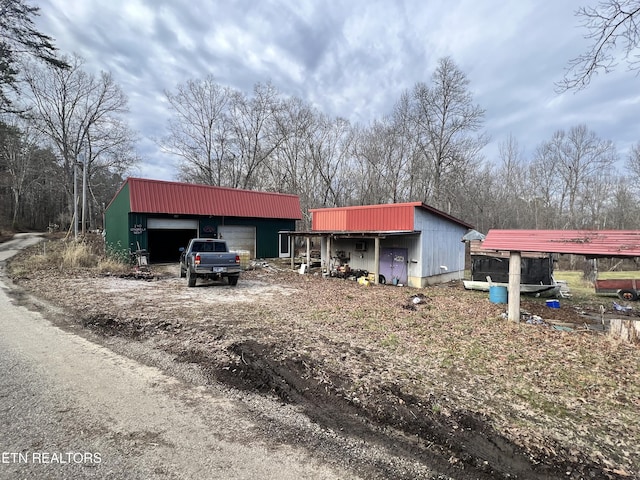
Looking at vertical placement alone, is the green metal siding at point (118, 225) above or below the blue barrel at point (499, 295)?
above

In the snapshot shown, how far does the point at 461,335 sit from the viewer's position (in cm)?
656

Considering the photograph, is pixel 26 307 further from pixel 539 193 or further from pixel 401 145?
pixel 539 193

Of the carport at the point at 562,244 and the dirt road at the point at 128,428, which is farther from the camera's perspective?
the carport at the point at 562,244

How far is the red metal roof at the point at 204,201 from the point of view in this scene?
1809cm

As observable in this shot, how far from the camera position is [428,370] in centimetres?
468

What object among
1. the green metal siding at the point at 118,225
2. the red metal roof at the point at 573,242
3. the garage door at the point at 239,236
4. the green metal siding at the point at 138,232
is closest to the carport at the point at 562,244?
the red metal roof at the point at 573,242

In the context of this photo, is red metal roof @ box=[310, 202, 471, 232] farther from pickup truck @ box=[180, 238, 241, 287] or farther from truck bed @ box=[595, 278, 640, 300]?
pickup truck @ box=[180, 238, 241, 287]

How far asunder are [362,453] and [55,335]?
19.5ft

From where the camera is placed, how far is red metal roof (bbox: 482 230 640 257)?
21.3ft

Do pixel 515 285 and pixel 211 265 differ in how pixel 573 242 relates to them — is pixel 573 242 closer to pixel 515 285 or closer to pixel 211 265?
pixel 515 285

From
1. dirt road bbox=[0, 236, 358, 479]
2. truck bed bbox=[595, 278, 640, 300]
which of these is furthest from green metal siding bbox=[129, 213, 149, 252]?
A: truck bed bbox=[595, 278, 640, 300]

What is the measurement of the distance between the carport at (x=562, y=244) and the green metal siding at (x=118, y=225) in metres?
18.2

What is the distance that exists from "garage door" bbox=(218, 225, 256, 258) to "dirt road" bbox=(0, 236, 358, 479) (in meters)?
16.9

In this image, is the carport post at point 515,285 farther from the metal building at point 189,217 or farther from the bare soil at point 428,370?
the metal building at point 189,217
